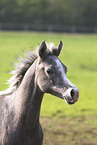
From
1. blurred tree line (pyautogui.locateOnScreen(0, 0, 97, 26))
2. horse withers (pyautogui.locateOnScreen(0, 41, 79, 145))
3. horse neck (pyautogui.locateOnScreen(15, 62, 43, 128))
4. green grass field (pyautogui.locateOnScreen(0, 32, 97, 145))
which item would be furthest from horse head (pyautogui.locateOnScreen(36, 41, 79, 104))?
blurred tree line (pyautogui.locateOnScreen(0, 0, 97, 26))

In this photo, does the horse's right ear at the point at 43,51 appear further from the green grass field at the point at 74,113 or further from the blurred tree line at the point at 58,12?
the blurred tree line at the point at 58,12

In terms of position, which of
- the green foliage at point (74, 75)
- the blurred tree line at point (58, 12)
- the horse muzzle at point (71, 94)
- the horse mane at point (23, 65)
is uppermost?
the blurred tree line at point (58, 12)

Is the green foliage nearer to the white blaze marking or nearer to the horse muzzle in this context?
the white blaze marking

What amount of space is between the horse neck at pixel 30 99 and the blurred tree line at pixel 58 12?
4285 cm

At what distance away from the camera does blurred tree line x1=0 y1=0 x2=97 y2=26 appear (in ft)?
154

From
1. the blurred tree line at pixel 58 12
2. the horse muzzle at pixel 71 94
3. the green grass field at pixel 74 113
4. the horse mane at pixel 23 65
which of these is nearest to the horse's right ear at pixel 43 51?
the horse mane at pixel 23 65

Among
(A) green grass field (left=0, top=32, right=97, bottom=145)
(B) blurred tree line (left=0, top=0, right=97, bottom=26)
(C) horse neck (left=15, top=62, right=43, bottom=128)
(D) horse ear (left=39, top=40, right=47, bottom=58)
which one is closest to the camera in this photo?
(D) horse ear (left=39, top=40, right=47, bottom=58)

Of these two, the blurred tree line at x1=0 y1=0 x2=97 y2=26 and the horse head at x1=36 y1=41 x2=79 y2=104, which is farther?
the blurred tree line at x1=0 y1=0 x2=97 y2=26

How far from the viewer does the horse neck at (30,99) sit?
4047 mm

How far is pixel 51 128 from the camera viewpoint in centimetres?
942

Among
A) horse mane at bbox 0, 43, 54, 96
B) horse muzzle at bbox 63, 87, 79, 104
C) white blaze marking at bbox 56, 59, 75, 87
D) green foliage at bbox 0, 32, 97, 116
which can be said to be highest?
green foliage at bbox 0, 32, 97, 116

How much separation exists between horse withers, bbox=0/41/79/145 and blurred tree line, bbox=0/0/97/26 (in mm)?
42723

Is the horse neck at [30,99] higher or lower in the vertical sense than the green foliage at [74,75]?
lower

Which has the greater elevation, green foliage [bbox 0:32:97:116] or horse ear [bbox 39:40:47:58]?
green foliage [bbox 0:32:97:116]
